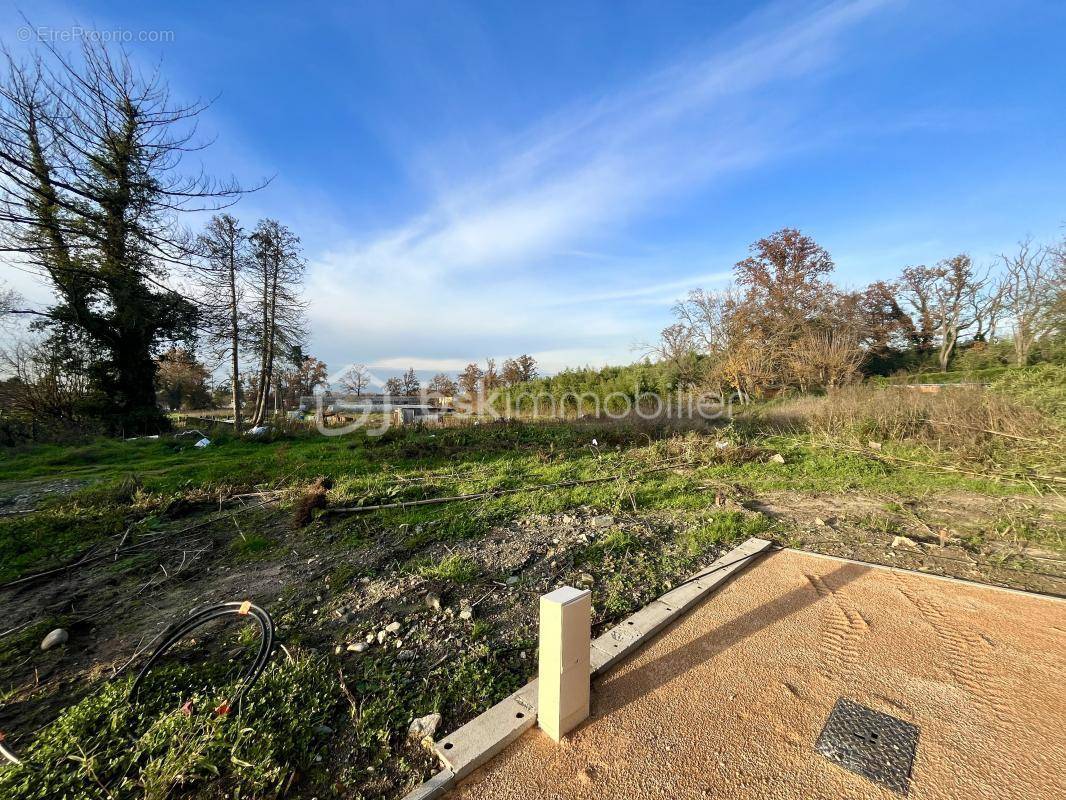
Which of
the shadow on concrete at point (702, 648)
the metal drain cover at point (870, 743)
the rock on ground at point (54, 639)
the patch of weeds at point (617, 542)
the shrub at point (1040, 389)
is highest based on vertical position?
the shrub at point (1040, 389)

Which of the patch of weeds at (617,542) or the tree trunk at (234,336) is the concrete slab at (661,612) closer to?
the patch of weeds at (617,542)

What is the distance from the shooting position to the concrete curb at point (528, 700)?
4.83 ft

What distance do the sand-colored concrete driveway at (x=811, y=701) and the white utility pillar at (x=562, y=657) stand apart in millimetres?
94

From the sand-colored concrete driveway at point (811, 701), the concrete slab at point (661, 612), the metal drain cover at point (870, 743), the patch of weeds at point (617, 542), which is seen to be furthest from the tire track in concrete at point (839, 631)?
the patch of weeds at point (617, 542)

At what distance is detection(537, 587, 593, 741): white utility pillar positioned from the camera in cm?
153

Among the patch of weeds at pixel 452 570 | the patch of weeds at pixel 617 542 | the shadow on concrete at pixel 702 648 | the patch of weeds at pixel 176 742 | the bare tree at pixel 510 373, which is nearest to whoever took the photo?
the patch of weeds at pixel 176 742

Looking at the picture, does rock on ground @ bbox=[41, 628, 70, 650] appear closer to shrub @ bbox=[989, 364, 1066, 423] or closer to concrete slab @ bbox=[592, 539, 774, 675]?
concrete slab @ bbox=[592, 539, 774, 675]

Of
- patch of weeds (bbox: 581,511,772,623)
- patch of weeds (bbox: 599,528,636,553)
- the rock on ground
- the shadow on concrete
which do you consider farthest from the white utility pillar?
the rock on ground

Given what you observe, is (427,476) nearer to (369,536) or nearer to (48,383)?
(369,536)

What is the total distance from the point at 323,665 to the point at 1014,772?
2.96 metres

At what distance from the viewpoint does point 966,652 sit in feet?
6.92

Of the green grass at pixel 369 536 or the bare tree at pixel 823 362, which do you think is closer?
the green grass at pixel 369 536

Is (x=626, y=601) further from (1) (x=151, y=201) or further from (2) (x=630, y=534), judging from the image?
(1) (x=151, y=201)

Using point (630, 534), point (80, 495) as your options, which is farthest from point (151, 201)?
point (630, 534)
